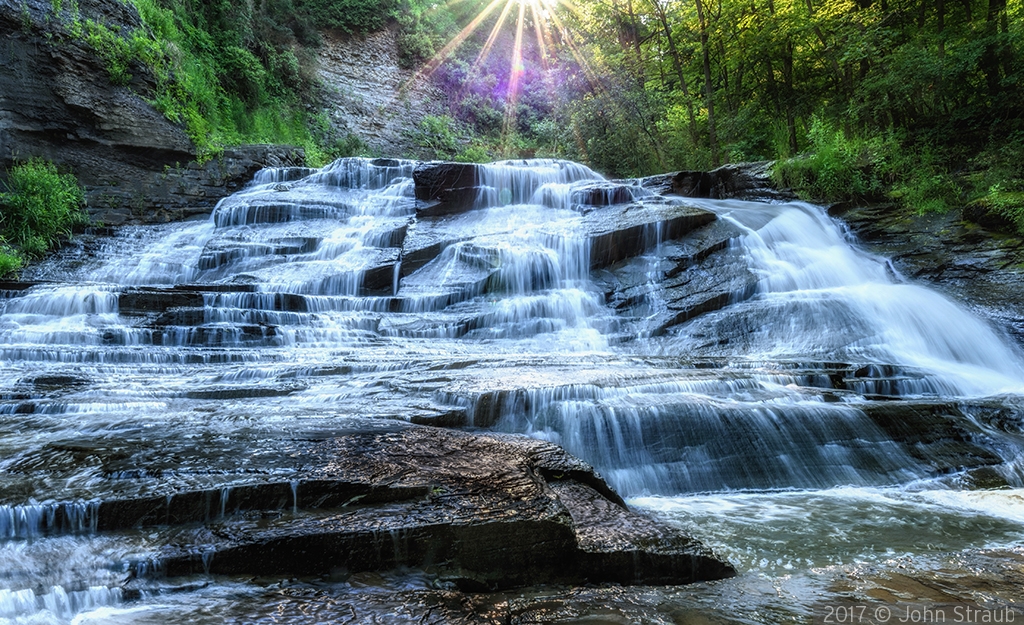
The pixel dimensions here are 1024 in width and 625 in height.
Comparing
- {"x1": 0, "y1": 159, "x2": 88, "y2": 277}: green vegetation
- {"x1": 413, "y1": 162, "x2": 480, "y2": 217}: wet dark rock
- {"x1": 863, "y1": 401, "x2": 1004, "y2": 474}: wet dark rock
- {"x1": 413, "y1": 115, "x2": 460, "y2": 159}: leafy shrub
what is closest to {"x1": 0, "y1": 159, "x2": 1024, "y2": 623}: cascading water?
{"x1": 863, "y1": 401, "x2": 1004, "y2": 474}: wet dark rock

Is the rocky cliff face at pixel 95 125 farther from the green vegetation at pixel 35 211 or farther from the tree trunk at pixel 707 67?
the tree trunk at pixel 707 67

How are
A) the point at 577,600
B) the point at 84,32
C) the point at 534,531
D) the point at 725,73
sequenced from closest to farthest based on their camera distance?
the point at 577,600, the point at 534,531, the point at 84,32, the point at 725,73

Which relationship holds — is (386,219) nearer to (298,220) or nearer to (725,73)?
(298,220)

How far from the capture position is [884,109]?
10.9m

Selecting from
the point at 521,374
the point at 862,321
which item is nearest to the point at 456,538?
the point at 521,374

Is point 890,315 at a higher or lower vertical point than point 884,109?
lower

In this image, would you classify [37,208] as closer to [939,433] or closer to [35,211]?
[35,211]

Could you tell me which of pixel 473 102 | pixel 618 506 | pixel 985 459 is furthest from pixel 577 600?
pixel 473 102

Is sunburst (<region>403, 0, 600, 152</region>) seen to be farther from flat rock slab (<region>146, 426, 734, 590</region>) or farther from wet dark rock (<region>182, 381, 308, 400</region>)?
flat rock slab (<region>146, 426, 734, 590</region>)

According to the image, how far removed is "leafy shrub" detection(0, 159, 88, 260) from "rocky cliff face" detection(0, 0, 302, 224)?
1.65 feet

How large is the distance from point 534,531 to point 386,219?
10928 mm

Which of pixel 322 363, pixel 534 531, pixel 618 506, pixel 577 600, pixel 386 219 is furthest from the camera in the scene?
pixel 386 219

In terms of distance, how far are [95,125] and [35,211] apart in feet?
9.01

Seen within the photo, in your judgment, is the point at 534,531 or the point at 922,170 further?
the point at 922,170
